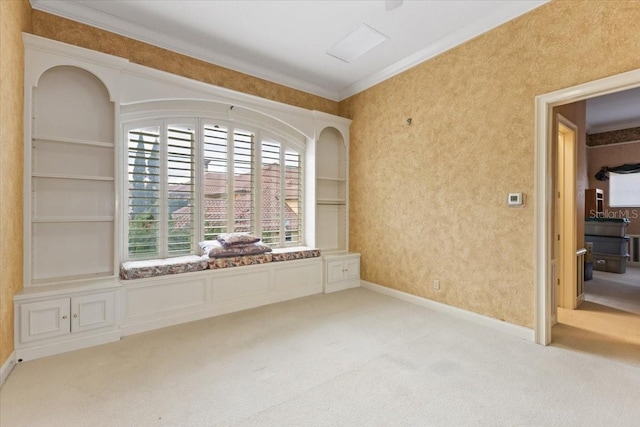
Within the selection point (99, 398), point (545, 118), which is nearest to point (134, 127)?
point (99, 398)

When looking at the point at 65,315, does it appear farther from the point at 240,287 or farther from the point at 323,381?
the point at 323,381

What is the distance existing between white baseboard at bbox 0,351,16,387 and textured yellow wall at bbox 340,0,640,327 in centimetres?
393

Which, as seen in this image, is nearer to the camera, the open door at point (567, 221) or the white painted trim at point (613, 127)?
the open door at point (567, 221)

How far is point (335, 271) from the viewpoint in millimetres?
4516

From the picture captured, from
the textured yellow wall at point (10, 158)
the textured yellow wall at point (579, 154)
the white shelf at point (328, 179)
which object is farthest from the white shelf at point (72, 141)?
the textured yellow wall at point (579, 154)

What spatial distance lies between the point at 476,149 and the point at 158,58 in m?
3.76

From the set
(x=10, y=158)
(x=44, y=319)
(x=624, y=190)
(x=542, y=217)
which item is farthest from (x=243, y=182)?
(x=624, y=190)

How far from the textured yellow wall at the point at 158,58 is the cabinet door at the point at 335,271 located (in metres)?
2.52

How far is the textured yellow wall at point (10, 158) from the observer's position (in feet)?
6.92

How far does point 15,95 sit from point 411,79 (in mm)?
4064

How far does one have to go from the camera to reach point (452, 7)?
2.92 meters

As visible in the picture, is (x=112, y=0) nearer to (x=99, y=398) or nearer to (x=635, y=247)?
(x=99, y=398)

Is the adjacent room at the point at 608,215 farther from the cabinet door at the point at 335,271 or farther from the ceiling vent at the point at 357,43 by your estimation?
the cabinet door at the point at 335,271

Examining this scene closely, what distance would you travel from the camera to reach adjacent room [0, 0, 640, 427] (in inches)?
81.9
